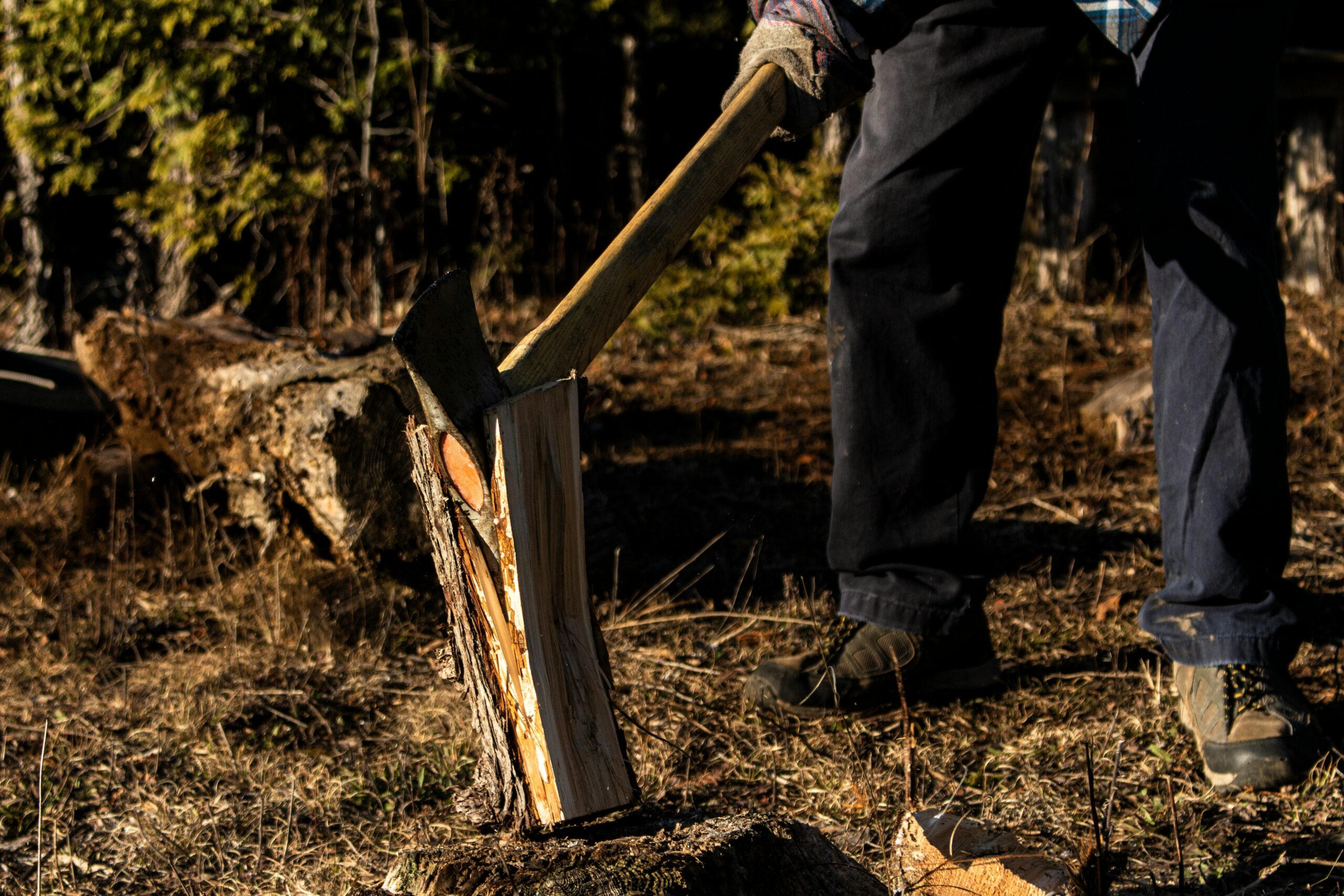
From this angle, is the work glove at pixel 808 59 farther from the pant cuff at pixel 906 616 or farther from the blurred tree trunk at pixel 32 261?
the blurred tree trunk at pixel 32 261

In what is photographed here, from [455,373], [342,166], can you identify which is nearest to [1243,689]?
[455,373]

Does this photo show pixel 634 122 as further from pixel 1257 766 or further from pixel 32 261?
pixel 1257 766

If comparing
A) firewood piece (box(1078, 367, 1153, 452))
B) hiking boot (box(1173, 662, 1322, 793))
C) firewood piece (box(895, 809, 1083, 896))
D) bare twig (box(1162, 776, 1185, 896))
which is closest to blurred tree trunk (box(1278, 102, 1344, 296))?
firewood piece (box(1078, 367, 1153, 452))

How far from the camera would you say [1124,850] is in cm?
170

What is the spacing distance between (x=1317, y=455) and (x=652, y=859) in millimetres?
3228

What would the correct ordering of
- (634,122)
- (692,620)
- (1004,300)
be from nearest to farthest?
(1004,300) → (692,620) → (634,122)

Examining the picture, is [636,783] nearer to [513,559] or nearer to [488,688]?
[488,688]

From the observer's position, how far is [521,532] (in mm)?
1257

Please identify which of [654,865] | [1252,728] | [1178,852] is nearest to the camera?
[654,865]

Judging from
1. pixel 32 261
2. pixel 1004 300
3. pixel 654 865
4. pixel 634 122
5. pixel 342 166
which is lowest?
pixel 654 865

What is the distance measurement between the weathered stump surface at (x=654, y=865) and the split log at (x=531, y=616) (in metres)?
0.07

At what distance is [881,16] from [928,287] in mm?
537

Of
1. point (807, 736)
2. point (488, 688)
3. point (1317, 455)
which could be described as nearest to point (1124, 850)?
point (807, 736)

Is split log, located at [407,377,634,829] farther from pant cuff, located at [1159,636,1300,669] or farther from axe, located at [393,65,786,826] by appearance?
pant cuff, located at [1159,636,1300,669]
